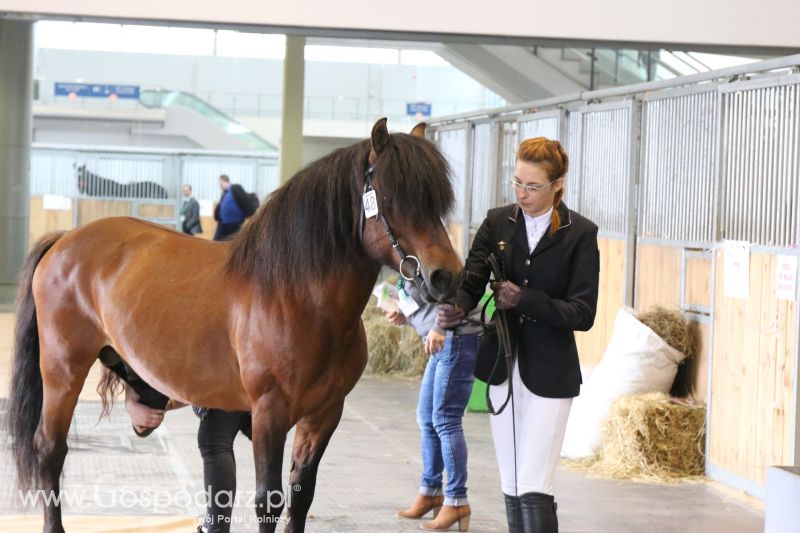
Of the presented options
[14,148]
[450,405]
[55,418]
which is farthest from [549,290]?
[14,148]

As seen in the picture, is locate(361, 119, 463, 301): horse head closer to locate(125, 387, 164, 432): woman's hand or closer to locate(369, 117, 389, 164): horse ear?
locate(369, 117, 389, 164): horse ear

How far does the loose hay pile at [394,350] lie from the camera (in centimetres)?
807

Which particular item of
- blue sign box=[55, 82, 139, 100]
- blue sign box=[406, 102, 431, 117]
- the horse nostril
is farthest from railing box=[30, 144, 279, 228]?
the horse nostril

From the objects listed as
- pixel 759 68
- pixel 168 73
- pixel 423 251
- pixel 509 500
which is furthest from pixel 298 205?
pixel 168 73

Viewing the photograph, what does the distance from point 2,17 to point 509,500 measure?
4.24 metres

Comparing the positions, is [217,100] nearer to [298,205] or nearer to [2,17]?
[2,17]

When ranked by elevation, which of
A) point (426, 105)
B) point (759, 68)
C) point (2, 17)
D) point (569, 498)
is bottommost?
point (569, 498)

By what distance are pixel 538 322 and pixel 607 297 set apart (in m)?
3.57

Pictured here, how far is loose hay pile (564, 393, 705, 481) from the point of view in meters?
5.06

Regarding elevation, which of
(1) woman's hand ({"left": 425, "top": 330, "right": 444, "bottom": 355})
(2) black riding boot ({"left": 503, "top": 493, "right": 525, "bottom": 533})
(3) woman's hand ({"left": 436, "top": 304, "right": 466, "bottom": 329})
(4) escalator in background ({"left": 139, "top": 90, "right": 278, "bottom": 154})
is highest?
(4) escalator in background ({"left": 139, "top": 90, "right": 278, "bottom": 154})

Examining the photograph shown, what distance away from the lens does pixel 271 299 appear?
2.86 metres

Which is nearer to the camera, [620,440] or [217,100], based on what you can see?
[620,440]

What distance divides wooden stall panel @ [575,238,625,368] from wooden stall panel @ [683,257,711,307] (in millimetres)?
618

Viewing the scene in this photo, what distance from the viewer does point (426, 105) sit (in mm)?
25781
